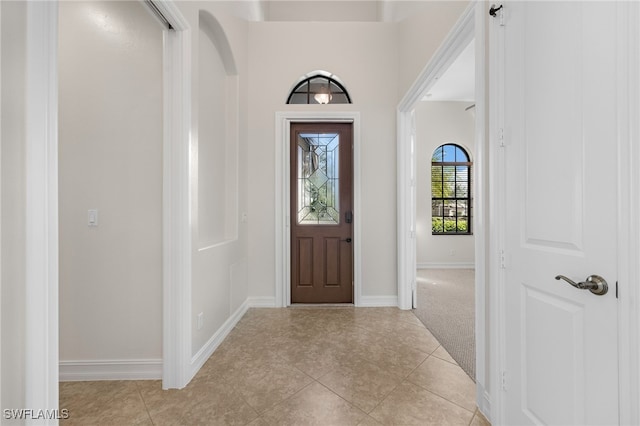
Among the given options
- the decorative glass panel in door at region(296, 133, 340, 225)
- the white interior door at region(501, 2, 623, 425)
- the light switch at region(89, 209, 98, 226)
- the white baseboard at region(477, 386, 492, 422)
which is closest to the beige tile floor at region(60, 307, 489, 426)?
the white baseboard at region(477, 386, 492, 422)

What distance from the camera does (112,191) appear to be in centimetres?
189

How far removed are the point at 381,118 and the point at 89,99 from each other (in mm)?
2816

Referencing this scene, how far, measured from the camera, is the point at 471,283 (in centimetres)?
441

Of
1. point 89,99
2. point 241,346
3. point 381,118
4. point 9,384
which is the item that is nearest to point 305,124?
point 381,118

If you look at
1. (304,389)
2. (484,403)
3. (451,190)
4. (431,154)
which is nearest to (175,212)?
(304,389)

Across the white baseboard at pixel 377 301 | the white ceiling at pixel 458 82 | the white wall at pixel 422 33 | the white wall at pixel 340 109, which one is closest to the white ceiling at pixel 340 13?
the white ceiling at pixel 458 82

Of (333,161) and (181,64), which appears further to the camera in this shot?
(333,161)

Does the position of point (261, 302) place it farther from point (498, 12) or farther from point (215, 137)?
point (498, 12)

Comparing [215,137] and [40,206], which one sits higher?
[215,137]

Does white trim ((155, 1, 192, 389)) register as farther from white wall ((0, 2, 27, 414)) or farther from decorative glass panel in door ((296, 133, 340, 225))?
decorative glass panel in door ((296, 133, 340, 225))

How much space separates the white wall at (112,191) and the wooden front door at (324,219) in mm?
1720

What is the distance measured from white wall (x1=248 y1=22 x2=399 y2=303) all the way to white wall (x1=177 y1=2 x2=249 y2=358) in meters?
0.16

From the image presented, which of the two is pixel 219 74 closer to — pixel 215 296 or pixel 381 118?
pixel 381 118

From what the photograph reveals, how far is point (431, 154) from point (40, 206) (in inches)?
239
